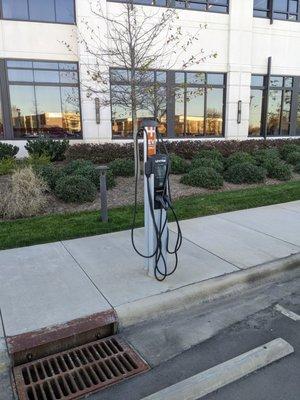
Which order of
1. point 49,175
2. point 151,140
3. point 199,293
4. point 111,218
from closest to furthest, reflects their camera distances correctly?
1. point 151,140
2. point 199,293
3. point 111,218
4. point 49,175

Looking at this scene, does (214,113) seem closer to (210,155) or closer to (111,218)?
(210,155)

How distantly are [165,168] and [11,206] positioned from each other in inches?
163

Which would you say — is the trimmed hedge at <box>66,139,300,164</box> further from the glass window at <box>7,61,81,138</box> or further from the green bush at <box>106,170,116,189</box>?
the green bush at <box>106,170,116,189</box>

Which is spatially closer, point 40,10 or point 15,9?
point 15,9

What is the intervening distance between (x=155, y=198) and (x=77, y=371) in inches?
73.1

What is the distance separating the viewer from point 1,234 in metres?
5.79

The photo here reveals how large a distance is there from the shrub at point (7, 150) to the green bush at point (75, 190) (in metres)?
4.86

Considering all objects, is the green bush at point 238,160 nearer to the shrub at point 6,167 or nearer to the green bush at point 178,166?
the green bush at point 178,166

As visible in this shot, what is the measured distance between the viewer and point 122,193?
27.9ft

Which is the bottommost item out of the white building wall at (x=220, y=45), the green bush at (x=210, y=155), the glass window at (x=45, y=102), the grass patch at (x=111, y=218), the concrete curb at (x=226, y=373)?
the concrete curb at (x=226, y=373)

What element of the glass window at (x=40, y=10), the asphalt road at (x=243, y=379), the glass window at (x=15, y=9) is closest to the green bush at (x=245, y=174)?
the asphalt road at (x=243, y=379)

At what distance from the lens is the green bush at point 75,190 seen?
7.53m

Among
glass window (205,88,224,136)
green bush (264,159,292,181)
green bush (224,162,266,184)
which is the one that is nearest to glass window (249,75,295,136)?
glass window (205,88,224,136)

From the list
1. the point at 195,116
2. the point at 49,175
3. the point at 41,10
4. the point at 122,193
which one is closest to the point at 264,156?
the point at 195,116
